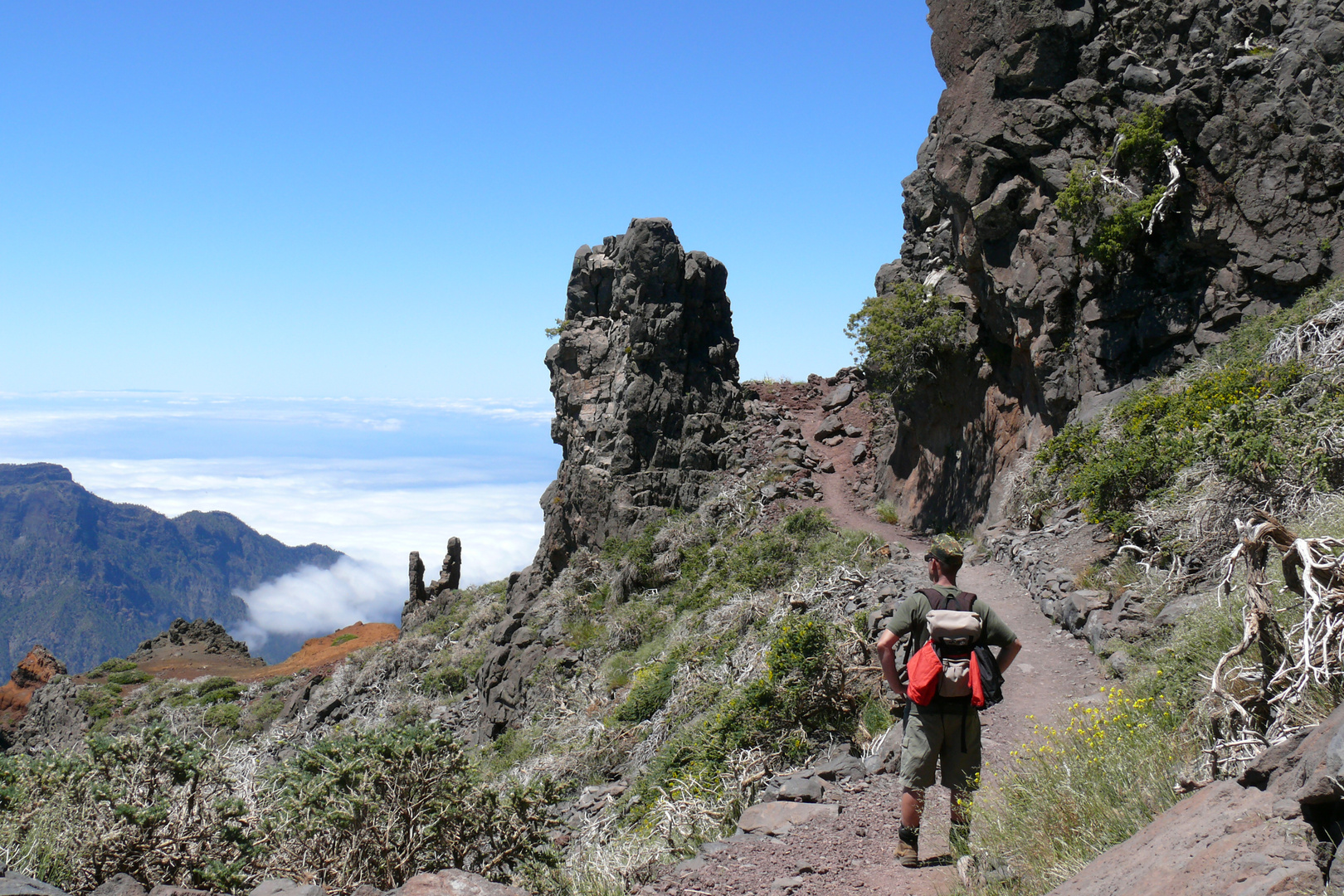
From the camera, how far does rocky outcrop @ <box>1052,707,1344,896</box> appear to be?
102 inches

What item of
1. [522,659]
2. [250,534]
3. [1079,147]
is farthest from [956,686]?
[250,534]

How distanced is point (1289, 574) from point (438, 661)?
22.0 metres

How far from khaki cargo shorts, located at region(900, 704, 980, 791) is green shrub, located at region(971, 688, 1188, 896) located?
0.19 m

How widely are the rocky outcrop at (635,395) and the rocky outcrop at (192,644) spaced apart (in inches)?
878

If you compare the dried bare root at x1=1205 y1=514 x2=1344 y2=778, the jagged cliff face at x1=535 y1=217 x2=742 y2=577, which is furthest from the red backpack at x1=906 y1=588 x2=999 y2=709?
the jagged cliff face at x1=535 y1=217 x2=742 y2=577

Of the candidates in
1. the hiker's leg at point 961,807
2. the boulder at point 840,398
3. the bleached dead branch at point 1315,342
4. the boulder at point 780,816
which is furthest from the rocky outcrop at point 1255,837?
the boulder at point 840,398

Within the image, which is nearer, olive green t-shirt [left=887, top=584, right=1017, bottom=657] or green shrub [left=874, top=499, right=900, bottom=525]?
olive green t-shirt [left=887, top=584, right=1017, bottom=657]

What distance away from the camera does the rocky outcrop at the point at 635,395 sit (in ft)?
72.3

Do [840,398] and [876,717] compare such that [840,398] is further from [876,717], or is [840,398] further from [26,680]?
[26,680]

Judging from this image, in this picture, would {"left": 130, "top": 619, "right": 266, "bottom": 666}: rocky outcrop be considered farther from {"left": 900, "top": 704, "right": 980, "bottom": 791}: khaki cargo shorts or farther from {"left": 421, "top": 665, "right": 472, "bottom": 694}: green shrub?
{"left": 900, "top": 704, "right": 980, "bottom": 791}: khaki cargo shorts

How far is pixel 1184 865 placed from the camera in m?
2.97

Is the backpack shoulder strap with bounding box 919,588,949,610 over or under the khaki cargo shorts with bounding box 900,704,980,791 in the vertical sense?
over

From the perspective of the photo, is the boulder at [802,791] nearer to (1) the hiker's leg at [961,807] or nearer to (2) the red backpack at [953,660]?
(1) the hiker's leg at [961,807]

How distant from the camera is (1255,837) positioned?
2.85 meters
